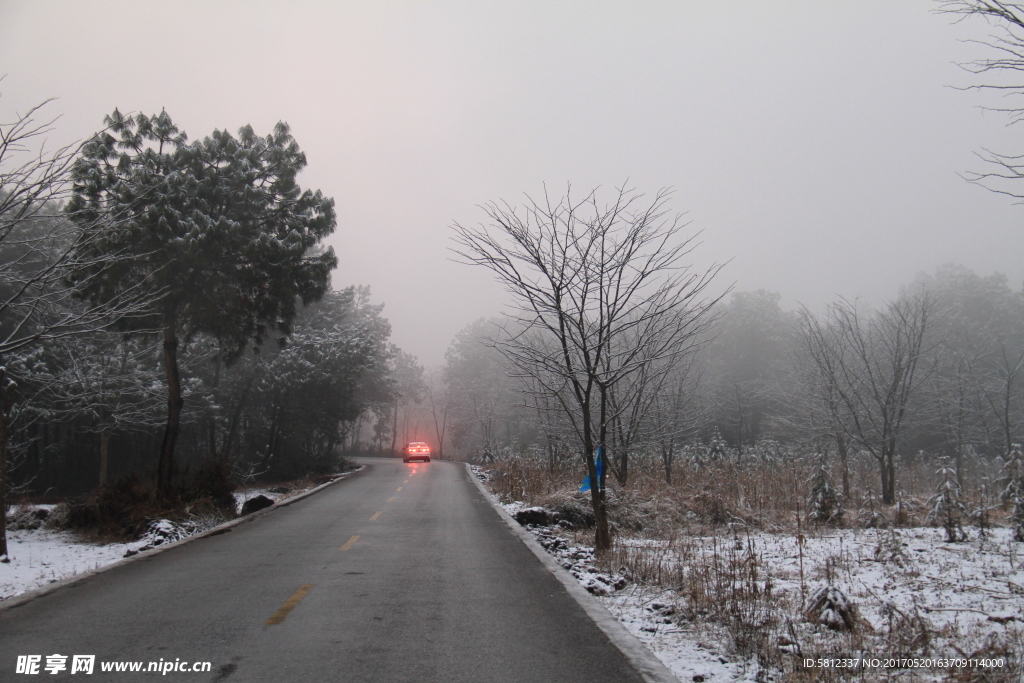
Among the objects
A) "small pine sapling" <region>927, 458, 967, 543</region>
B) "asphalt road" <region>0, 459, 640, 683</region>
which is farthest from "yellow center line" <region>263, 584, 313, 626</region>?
"small pine sapling" <region>927, 458, 967, 543</region>

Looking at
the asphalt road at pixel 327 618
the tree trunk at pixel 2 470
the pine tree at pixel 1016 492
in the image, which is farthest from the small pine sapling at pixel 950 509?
the tree trunk at pixel 2 470

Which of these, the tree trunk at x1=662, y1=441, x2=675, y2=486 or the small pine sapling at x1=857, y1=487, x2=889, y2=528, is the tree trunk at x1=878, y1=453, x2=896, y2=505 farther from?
the tree trunk at x1=662, y1=441, x2=675, y2=486

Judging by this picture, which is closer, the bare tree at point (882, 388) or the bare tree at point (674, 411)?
the bare tree at point (882, 388)

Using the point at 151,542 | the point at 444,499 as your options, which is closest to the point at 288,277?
the point at 444,499

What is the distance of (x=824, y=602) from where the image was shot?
6094mm

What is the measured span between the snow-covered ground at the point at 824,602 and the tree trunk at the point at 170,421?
10862mm

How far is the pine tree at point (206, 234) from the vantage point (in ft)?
58.6

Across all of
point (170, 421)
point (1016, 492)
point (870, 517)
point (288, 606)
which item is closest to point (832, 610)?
point (288, 606)

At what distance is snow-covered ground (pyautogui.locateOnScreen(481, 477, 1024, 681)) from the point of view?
5.10 metres

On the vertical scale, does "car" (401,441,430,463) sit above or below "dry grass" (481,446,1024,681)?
below

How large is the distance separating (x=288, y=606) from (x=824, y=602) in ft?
16.7

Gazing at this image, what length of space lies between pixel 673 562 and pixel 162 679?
22.3ft

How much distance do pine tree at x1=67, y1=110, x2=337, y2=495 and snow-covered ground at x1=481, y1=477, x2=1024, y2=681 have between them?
13.3 m

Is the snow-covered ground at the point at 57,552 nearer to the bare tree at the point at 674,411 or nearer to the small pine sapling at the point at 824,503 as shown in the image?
the bare tree at the point at 674,411
